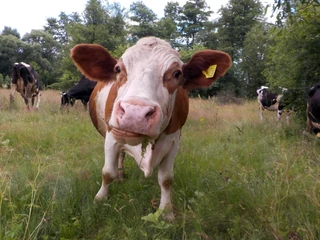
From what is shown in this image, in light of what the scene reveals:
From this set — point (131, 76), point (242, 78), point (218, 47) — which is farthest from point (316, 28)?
point (218, 47)

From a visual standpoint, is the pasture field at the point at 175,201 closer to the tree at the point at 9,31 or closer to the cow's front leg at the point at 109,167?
the cow's front leg at the point at 109,167

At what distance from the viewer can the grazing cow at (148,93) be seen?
74.2 inches

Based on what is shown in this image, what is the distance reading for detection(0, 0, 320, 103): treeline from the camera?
644 cm

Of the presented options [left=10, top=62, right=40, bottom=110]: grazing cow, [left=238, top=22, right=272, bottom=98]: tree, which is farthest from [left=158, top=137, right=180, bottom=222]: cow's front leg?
[left=238, top=22, right=272, bottom=98]: tree

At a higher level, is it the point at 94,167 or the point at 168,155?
the point at 168,155

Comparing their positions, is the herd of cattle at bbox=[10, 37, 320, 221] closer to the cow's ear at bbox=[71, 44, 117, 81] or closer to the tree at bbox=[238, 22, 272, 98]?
the cow's ear at bbox=[71, 44, 117, 81]

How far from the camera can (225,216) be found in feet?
8.36

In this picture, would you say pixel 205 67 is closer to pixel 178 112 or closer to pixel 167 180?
pixel 178 112

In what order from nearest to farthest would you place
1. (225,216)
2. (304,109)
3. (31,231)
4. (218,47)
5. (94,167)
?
(31,231)
(225,216)
(94,167)
(304,109)
(218,47)

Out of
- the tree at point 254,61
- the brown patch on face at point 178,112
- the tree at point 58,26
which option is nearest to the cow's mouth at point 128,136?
the brown patch on face at point 178,112

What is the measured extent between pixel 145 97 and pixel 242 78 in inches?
1016

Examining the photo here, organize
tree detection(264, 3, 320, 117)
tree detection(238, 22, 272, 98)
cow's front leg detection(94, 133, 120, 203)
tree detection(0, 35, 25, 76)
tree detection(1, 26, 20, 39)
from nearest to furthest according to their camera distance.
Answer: cow's front leg detection(94, 133, 120, 203) < tree detection(264, 3, 320, 117) < tree detection(238, 22, 272, 98) < tree detection(0, 35, 25, 76) < tree detection(1, 26, 20, 39)

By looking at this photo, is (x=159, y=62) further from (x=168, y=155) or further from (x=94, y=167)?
(x=94, y=167)

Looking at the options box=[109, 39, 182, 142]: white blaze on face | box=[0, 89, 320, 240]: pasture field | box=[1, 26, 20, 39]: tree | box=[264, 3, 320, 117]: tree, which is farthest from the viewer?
box=[1, 26, 20, 39]: tree
